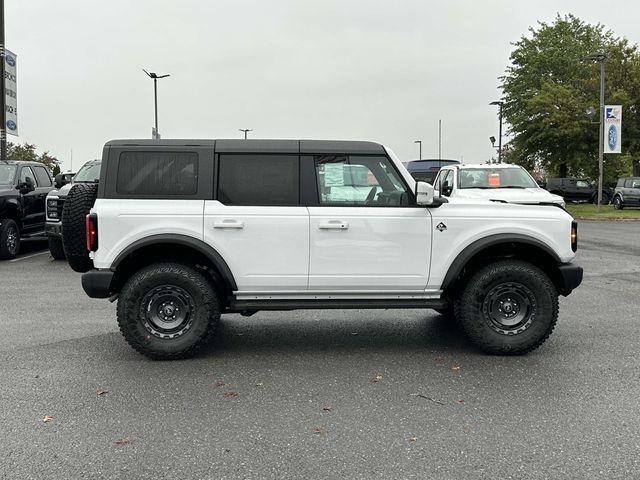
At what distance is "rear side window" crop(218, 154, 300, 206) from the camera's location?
5.45 m

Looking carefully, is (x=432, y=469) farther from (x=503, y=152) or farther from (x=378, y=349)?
(x=503, y=152)

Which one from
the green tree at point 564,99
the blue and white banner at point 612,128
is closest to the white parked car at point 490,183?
the blue and white banner at point 612,128

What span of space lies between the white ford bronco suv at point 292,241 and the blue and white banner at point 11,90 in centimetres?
1518

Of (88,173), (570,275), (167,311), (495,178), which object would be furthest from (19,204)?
(570,275)

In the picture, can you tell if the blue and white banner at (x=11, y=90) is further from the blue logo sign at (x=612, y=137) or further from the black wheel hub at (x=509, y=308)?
the blue logo sign at (x=612, y=137)

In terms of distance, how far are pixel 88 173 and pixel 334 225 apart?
9136mm

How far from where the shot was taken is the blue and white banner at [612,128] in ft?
90.4

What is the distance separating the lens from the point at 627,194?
32469mm

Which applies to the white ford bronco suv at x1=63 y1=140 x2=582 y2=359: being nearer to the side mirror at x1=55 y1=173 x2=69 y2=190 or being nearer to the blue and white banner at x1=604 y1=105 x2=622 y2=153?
the side mirror at x1=55 y1=173 x2=69 y2=190

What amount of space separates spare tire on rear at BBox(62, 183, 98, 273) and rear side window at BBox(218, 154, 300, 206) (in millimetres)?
1282

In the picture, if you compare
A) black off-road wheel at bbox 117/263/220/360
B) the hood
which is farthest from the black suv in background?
black off-road wheel at bbox 117/263/220/360

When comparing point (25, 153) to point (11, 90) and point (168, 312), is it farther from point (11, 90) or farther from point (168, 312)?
point (168, 312)

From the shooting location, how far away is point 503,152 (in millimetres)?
50062

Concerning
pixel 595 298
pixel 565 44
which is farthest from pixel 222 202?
pixel 565 44
